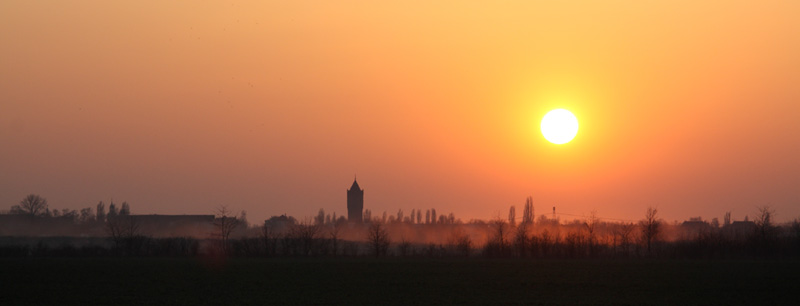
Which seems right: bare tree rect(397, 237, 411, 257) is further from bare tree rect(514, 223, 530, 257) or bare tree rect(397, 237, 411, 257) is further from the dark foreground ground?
the dark foreground ground

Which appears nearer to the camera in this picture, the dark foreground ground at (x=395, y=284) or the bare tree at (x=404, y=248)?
the dark foreground ground at (x=395, y=284)

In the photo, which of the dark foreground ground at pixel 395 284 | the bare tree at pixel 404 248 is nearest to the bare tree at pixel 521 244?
the bare tree at pixel 404 248

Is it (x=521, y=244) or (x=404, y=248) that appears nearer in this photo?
(x=404, y=248)

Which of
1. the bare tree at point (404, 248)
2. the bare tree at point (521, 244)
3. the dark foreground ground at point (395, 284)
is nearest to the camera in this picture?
the dark foreground ground at point (395, 284)

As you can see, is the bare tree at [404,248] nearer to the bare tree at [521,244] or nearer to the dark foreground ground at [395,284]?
the bare tree at [521,244]

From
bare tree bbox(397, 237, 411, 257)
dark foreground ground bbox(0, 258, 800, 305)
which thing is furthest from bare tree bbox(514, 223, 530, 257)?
dark foreground ground bbox(0, 258, 800, 305)

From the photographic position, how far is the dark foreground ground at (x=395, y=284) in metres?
34.7

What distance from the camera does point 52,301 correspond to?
33594 mm

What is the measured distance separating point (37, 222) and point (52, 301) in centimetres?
13442

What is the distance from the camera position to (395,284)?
4178 centimetres

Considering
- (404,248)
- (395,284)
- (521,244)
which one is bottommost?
(395,284)

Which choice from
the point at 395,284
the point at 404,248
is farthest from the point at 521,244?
the point at 395,284

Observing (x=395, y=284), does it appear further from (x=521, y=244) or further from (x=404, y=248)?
(x=521, y=244)

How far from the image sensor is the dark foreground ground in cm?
3469
